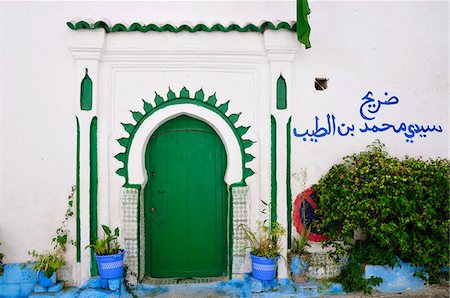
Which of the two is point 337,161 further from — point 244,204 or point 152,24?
point 152,24

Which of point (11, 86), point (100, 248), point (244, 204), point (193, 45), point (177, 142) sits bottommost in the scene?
point (100, 248)

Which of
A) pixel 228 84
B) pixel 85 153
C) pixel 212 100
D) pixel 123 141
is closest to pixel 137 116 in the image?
pixel 123 141

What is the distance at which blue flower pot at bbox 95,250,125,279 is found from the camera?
4.46 metres

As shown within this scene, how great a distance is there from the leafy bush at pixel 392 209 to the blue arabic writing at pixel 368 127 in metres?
0.49

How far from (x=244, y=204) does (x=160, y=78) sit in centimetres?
186

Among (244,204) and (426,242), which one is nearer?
(426,242)

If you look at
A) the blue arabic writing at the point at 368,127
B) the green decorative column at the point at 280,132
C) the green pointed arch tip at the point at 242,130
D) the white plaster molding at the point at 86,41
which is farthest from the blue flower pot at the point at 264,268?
the white plaster molding at the point at 86,41

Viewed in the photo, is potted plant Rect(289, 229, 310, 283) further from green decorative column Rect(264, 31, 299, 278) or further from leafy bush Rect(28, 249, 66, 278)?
leafy bush Rect(28, 249, 66, 278)

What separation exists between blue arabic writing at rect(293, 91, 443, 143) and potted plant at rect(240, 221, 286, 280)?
121cm

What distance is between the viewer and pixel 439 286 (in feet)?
16.0

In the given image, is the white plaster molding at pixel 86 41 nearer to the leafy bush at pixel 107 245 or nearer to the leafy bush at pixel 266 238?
the leafy bush at pixel 107 245

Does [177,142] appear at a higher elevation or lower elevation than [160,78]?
lower

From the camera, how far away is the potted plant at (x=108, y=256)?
446 cm

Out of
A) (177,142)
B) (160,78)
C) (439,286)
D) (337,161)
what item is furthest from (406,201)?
(160,78)
